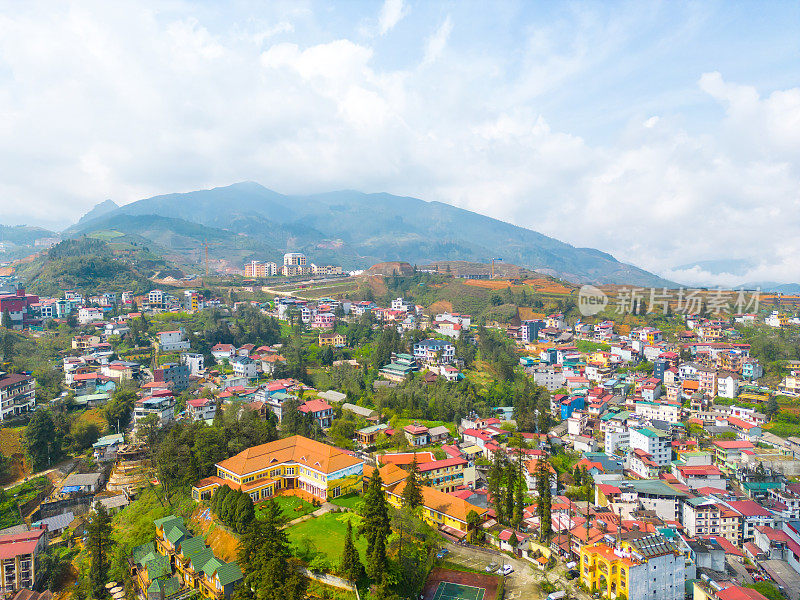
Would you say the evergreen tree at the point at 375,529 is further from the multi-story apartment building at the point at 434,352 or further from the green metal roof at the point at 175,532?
the multi-story apartment building at the point at 434,352

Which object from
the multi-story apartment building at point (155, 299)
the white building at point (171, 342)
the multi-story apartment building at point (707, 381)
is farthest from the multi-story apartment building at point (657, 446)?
the multi-story apartment building at point (155, 299)

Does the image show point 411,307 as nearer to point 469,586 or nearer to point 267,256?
point 469,586

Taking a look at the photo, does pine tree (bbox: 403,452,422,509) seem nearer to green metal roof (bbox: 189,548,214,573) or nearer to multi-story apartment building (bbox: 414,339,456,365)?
green metal roof (bbox: 189,548,214,573)

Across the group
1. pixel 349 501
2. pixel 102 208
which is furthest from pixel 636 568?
pixel 102 208

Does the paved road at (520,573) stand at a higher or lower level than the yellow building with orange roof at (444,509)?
lower

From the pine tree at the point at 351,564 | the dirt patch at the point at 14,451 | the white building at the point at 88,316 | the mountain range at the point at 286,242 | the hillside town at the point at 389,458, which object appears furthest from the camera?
the mountain range at the point at 286,242

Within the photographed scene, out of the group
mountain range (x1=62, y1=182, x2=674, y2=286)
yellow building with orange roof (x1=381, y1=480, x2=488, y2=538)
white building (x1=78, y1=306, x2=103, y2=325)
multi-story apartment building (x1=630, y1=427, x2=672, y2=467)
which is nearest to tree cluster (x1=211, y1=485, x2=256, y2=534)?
yellow building with orange roof (x1=381, y1=480, x2=488, y2=538)
